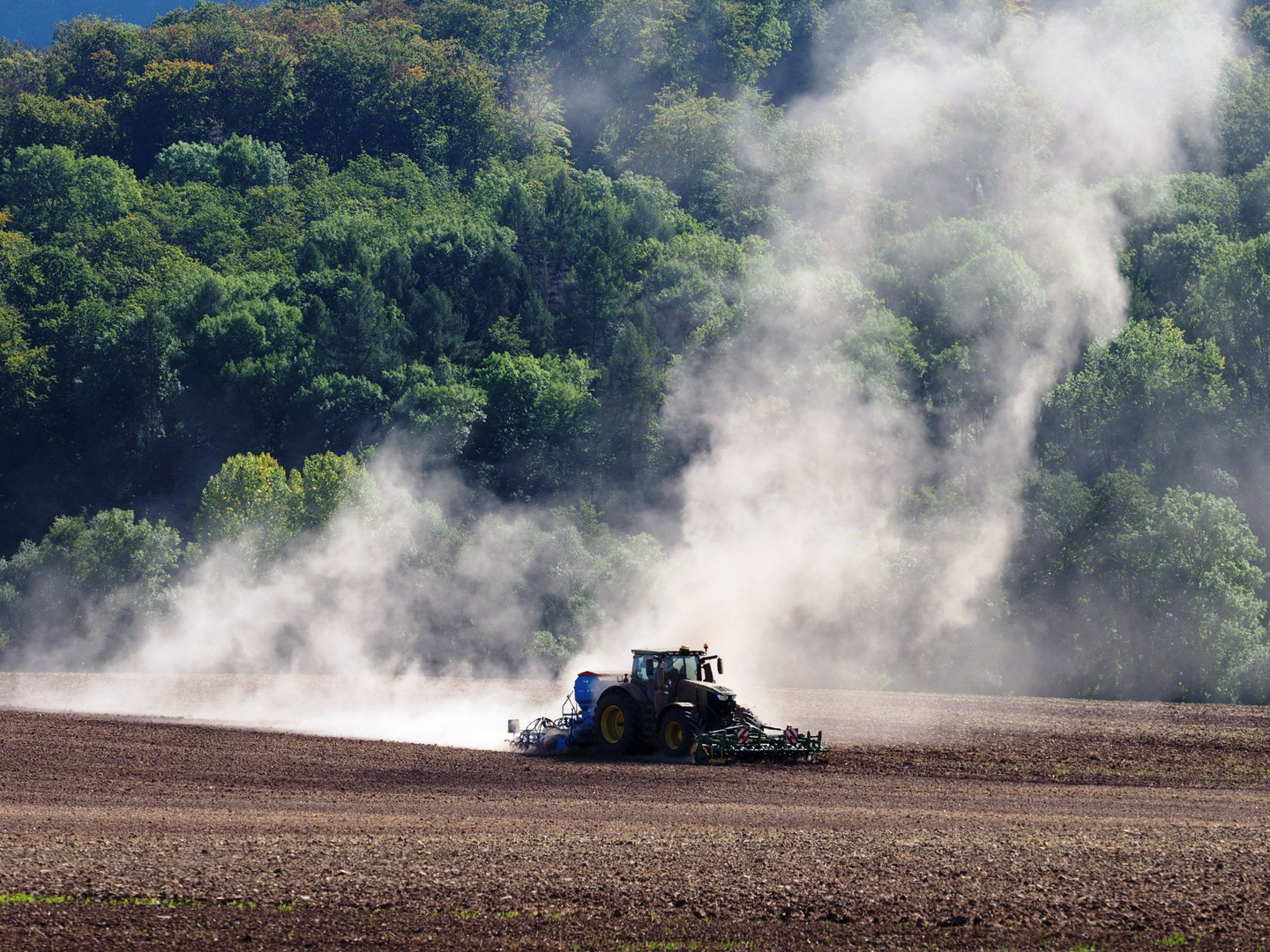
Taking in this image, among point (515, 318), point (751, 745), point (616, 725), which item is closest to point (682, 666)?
point (616, 725)

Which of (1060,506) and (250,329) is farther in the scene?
(250,329)

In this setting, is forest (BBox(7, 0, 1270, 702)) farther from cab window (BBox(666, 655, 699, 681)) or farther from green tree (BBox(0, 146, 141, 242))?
cab window (BBox(666, 655, 699, 681))

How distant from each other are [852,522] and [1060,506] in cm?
950

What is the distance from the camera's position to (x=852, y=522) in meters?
62.9

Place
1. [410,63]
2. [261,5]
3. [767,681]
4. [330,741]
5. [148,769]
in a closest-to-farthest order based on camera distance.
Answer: [148,769], [330,741], [767,681], [410,63], [261,5]

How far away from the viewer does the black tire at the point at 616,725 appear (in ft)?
98.8

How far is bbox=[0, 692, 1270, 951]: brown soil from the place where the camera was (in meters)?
15.6

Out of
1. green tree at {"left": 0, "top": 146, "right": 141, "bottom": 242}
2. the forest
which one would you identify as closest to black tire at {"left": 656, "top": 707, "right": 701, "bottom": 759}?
the forest

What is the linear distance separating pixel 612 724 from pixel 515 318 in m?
81.1

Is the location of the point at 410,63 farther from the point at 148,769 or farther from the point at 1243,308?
the point at 148,769

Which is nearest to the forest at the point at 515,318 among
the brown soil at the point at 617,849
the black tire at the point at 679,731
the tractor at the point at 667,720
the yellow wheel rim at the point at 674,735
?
the tractor at the point at 667,720

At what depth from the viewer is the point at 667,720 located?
29828 millimetres

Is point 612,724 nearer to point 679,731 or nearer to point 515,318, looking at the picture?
point 679,731

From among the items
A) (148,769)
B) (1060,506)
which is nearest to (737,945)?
(148,769)
